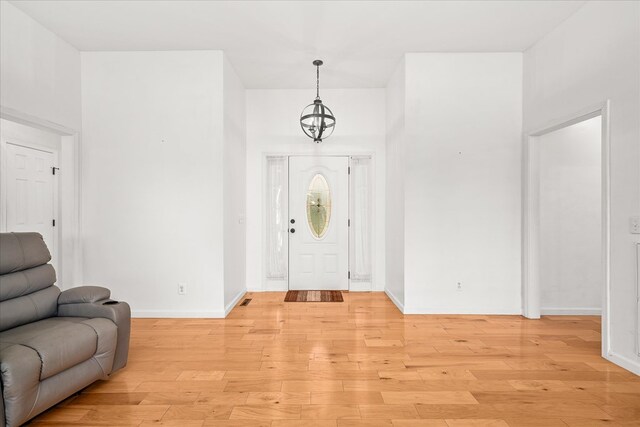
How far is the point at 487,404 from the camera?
232 centimetres

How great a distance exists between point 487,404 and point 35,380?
105 inches

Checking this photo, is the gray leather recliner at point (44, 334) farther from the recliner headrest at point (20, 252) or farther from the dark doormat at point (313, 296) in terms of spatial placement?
the dark doormat at point (313, 296)

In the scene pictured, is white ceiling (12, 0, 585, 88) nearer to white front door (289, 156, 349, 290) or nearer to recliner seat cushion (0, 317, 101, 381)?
white front door (289, 156, 349, 290)

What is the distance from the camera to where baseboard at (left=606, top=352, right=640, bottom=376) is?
2.77 metres

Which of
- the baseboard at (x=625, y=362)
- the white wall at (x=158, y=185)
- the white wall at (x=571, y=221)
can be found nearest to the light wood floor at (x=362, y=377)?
the baseboard at (x=625, y=362)

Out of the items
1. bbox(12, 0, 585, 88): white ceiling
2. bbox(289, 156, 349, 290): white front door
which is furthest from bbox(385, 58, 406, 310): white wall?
bbox(289, 156, 349, 290): white front door

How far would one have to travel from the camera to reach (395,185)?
4.96m

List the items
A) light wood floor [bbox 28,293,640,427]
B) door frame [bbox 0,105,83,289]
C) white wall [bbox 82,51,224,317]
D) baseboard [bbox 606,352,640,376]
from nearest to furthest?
light wood floor [bbox 28,293,640,427]
baseboard [bbox 606,352,640,376]
door frame [bbox 0,105,83,289]
white wall [bbox 82,51,224,317]

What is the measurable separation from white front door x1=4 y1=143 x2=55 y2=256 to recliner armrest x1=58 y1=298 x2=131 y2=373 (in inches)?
81.8

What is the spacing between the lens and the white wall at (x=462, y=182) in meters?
4.38

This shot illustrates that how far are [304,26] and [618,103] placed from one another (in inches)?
115

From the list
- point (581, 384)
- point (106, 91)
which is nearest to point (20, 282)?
point (106, 91)

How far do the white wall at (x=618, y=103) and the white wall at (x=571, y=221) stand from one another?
3.48 feet

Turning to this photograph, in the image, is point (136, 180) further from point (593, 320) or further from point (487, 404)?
point (593, 320)
